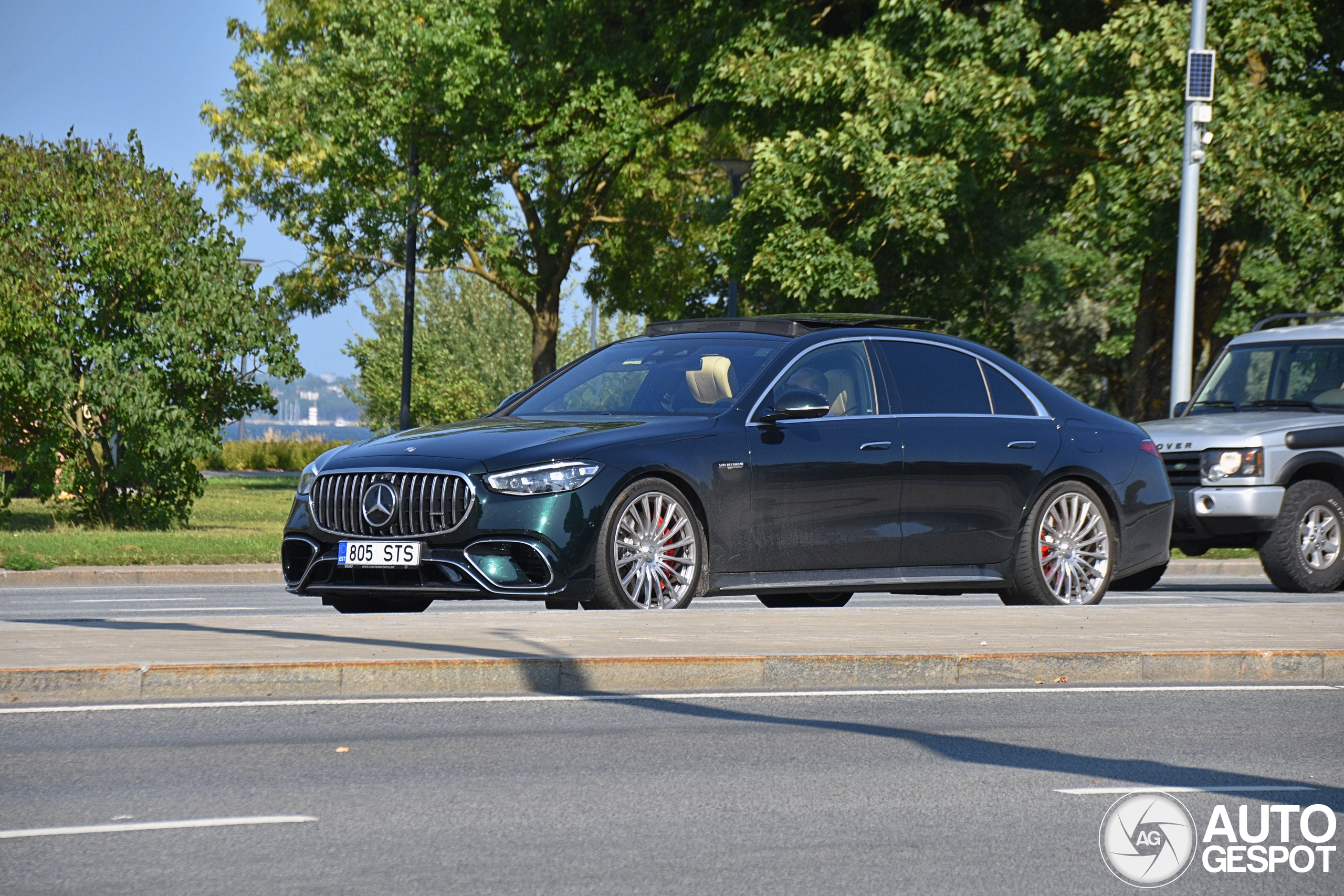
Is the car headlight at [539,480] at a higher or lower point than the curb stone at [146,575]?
higher

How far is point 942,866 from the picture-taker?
461cm

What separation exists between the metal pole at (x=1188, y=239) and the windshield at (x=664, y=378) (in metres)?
10.0

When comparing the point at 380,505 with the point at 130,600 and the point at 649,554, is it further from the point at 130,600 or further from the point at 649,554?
the point at 130,600

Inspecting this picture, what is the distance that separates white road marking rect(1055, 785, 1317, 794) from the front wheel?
3502 millimetres

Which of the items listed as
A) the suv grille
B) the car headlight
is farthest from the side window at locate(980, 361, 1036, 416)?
the car headlight

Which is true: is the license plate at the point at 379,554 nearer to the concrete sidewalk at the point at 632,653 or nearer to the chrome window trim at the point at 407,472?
the chrome window trim at the point at 407,472

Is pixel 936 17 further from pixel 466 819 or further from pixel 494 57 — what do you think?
pixel 466 819

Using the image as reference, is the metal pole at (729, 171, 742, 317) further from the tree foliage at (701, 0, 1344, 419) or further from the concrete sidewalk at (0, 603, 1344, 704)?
the concrete sidewalk at (0, 603, 1344, 704)

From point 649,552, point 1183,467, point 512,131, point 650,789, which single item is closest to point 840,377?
point 649,552

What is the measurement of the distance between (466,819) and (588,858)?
61 centimetres

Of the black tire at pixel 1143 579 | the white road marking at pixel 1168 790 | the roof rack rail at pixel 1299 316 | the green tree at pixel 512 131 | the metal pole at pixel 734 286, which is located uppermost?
the green tree at pixel 512 131

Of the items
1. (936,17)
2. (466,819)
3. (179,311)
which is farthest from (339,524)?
(936,17)

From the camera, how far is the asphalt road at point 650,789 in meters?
4.50

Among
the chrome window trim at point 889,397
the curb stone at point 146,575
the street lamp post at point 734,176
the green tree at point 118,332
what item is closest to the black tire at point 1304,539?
the chrome window trim at point 889,397
